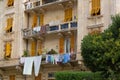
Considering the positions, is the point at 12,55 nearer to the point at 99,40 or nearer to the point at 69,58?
the point at 69,58

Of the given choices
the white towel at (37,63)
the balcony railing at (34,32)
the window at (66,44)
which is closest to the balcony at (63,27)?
the balcony railing at (34,32)

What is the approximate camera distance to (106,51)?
26.2 metres

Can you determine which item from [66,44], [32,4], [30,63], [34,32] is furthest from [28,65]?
[32,4]

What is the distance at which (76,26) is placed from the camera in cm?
3606

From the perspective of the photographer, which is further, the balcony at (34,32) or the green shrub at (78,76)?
the balcony at (34,32)

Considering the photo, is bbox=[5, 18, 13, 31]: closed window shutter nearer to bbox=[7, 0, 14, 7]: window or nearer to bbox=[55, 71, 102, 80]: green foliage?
bbox=[7, 0, 14, 7]: window

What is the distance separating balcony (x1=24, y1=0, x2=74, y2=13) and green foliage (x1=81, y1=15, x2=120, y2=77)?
10.7m

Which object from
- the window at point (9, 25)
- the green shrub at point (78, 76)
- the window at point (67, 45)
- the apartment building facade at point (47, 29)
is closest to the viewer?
the green shrub at point (78, 76)

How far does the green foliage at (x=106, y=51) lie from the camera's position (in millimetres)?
25922

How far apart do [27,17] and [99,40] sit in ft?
55.2

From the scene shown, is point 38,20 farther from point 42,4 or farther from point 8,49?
point 8,49

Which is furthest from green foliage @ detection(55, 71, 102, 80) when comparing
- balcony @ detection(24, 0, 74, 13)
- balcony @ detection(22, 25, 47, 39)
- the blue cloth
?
balcony @ detection(24, 0, 74, 13)

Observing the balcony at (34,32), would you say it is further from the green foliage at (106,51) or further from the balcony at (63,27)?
the green foliage at (106,51)

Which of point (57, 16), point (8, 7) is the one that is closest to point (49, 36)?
point (57, 16)
